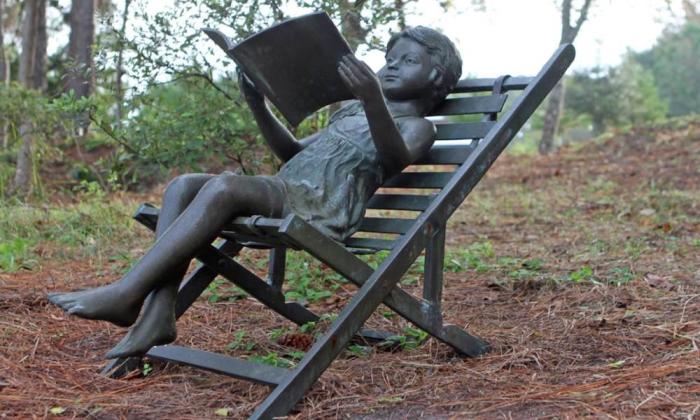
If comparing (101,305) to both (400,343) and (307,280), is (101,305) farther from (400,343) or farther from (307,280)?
(307,280)

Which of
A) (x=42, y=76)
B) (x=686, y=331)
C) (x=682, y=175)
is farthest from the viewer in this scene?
(x=42, y=76)

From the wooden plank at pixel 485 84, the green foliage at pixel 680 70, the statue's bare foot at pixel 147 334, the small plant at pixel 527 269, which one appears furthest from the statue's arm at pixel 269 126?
the green foliage at pixel 680 70

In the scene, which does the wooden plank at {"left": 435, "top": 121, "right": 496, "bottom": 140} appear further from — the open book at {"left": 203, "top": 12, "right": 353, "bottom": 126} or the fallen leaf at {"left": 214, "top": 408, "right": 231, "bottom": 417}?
the fallen leaf at {"left": 214, "top": 408, "right": 231, "bottom": 417}

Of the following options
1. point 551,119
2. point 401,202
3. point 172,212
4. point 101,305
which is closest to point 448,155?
point 401,202

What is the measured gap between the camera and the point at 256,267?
187 inches

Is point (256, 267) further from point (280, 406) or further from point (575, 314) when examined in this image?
point (280, 406)

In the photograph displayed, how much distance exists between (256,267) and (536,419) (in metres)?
2.69

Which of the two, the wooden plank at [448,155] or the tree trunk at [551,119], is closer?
the wooden plank at [448,155]

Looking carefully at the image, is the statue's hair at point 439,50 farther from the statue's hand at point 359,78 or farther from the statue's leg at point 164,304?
the statue's leg at point 164,304

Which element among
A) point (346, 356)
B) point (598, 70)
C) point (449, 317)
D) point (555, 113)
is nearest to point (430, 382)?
point (346, 356)

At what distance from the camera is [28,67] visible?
9.61 metres

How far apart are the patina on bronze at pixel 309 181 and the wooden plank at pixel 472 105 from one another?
95 mm

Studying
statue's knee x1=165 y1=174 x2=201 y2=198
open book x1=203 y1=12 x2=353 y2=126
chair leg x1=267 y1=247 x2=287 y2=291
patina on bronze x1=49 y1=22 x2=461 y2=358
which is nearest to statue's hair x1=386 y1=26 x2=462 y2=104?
patina on bronze x1=49 y1=22 x2=461 y2=358

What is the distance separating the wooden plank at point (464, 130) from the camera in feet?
10.0
